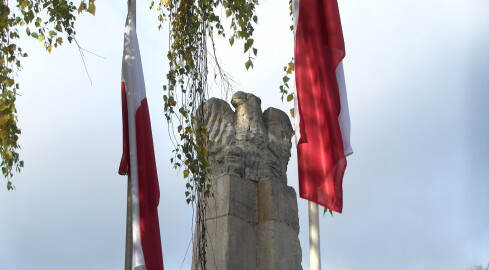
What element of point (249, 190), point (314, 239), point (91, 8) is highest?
point (91, 8)

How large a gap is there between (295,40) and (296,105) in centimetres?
59

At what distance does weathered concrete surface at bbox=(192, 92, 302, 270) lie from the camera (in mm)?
8758

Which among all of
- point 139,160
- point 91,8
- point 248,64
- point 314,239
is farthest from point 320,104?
point 91,8

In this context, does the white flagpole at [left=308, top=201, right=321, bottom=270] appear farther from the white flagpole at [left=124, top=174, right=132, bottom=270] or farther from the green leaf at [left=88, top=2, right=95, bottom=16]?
the green leaf at [left=88, top=2, right=95, bottom=16]

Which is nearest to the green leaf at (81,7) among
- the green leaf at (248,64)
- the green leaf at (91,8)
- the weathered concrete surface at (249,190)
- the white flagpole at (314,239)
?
the green leaf at (91,8)

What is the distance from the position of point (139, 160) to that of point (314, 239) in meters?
2.14

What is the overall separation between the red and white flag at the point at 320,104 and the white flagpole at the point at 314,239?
0.09 meters

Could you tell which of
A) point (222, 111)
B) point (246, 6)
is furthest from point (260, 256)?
point (246, 6)

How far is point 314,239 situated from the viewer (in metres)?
6.27

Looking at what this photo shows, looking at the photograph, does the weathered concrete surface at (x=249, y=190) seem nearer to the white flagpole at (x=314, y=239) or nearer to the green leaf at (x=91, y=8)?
the green leaf at (x=91, y=8)

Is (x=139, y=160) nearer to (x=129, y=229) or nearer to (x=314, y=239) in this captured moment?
(x=129, y=229)

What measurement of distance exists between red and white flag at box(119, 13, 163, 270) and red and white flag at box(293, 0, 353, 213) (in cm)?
171

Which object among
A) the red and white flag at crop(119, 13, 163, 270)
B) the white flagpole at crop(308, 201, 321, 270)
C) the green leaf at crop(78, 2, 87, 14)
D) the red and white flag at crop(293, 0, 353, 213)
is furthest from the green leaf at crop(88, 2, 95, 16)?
the white flagpole at crop(308, 201, 321, 270)

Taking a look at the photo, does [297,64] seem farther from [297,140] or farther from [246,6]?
[246,6]
